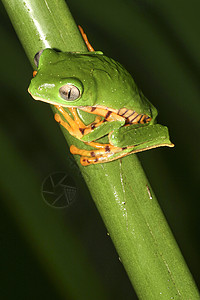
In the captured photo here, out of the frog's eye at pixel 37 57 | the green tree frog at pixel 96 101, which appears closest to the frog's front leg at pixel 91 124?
the green tree frog at pixel 96 101

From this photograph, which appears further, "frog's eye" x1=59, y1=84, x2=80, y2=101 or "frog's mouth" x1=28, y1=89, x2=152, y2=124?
"frog's mouth" x1=28, y1=89, x2=152, y2=124

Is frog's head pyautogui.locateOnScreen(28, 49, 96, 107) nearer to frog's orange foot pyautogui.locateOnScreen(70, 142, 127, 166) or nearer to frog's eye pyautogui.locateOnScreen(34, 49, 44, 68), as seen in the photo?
frog's eye pyautogui.locateOnScreen(34, 49, 44, 68)

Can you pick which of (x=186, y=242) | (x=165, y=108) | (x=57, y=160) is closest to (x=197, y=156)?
(x=165, y=108)

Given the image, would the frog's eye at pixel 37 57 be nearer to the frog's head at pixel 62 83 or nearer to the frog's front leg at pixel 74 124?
the frog's head at pixel 62 83

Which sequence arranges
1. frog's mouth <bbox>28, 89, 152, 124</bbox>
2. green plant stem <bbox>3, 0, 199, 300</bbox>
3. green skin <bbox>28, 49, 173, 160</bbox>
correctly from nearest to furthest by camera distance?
green plant stem <bbox>3, 0, 199, 300</bbox>, green skin <bbox>28, 49, 173, 160</bbox>, frog's mouth <bbox>28, 89, 152, 124</bbox>

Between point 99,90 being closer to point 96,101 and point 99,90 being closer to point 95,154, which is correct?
point 96,101

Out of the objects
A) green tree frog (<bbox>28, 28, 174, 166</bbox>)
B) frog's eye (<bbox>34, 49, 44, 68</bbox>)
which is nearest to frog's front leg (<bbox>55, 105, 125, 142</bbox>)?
green tree frog (<bbox>28, 28, 174, 166</bbox>)

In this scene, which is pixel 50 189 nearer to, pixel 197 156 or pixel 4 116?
pixel 4 116

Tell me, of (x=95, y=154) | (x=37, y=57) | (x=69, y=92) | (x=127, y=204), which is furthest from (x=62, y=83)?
(x=127, y=204)
